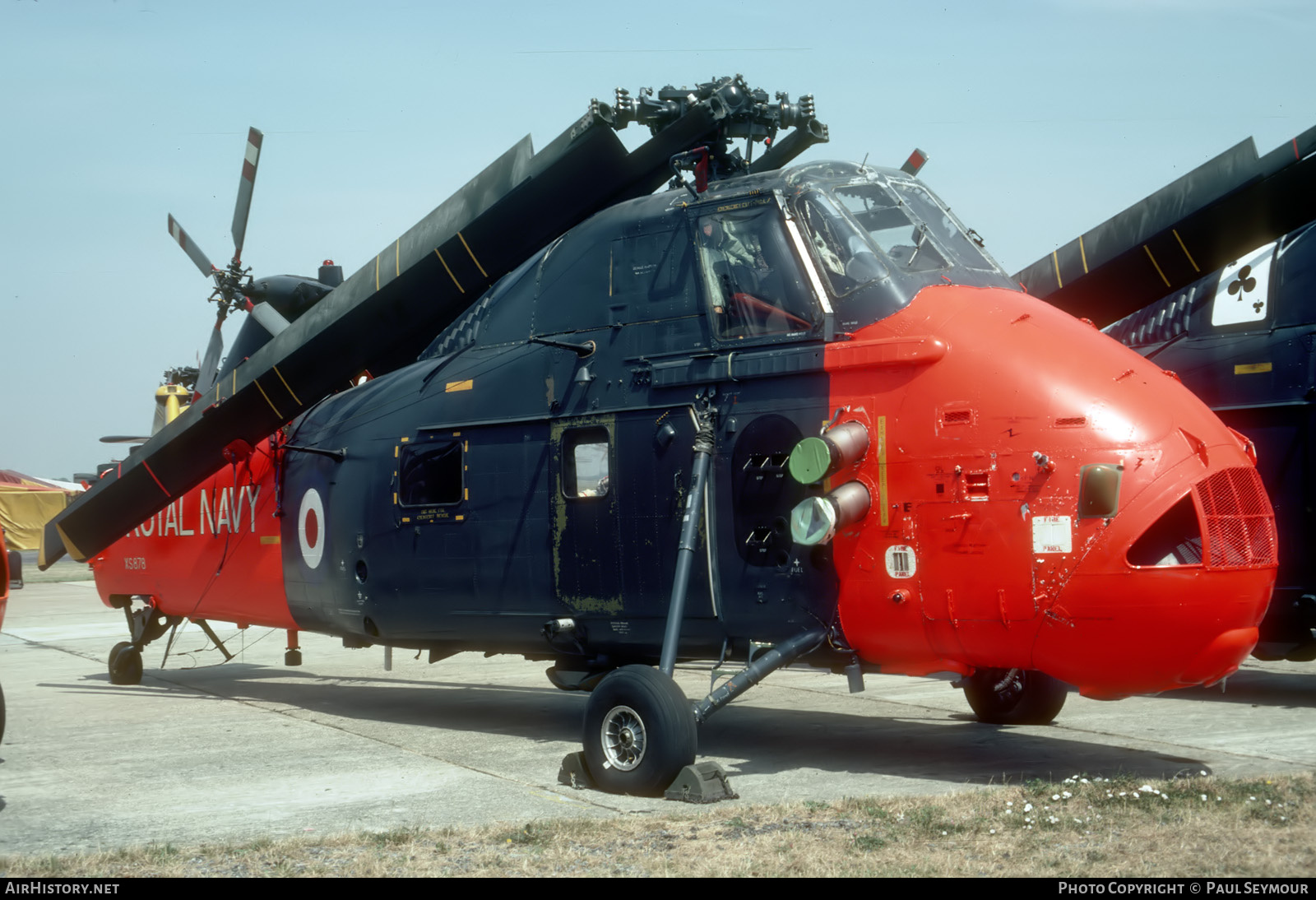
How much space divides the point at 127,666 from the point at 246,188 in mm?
5619

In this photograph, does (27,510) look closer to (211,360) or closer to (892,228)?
(211,360)

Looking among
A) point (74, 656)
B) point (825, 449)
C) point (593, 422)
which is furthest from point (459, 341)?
point (74, 656)

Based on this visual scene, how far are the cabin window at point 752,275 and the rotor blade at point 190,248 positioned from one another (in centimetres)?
906

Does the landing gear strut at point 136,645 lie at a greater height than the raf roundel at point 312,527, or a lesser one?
lesser

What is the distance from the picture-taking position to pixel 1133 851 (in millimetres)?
5676

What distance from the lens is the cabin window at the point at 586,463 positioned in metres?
9.05

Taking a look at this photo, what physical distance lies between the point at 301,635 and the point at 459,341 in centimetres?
1265

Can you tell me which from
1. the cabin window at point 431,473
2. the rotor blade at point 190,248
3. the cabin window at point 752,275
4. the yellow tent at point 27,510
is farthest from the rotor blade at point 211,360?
the yellow tent at point 27,510

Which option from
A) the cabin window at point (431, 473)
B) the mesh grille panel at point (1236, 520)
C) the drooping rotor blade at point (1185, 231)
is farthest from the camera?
the cabin window at point (431, 473)

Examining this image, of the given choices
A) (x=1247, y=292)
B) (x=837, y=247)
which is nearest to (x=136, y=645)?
(x=837, y=247)

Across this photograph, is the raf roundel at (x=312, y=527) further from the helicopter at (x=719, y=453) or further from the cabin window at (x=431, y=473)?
the cabin window at (x=431, y=473)

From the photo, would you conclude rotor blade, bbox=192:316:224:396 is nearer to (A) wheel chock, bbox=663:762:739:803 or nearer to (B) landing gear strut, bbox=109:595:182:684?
(B) landing gear strut, bbox=109:595:182:684

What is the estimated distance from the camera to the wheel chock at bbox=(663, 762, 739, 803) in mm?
7164

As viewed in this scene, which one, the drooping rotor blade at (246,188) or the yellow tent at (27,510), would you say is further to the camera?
the yellow tent at (27,510)
